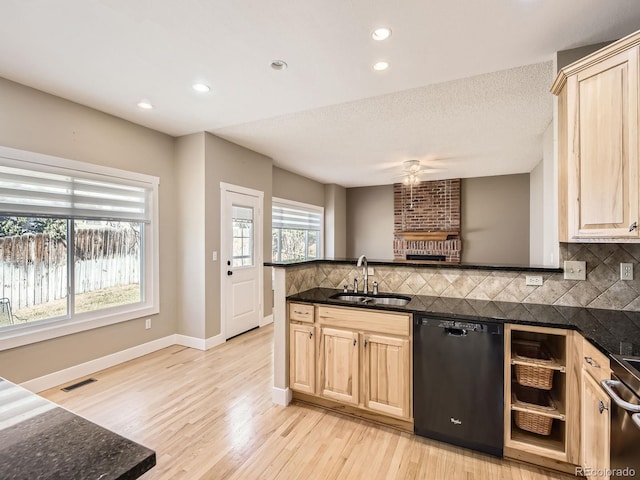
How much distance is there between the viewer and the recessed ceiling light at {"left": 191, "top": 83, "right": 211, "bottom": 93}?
9.16 feet

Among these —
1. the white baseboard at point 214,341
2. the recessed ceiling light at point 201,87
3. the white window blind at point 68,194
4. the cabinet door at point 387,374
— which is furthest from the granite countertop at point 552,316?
the white window blind at point 68,194

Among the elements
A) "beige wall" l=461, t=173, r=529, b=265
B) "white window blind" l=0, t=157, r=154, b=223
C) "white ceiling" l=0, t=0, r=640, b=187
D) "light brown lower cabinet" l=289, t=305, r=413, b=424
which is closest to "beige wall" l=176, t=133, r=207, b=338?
"white ceiling" l=0, t=0, r=640, b=187

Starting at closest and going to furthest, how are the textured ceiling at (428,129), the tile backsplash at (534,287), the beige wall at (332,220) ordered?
the tile backsplash at (534,287) → the textured ceiling at (428,129) → the beige wall at (332,220)

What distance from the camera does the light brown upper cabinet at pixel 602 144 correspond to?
5.48 feet

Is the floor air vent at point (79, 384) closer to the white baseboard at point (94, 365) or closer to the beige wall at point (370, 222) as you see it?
the white baseboard at point (94, 365)

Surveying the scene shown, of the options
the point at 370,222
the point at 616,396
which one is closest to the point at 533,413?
the point at 616,396

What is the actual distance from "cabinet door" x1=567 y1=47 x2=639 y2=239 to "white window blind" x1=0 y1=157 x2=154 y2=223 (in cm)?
409

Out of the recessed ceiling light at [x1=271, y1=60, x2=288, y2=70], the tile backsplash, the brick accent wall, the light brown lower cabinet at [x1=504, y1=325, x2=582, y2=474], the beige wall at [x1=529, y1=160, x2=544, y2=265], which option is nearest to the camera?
the light brown lower cabinet at [x1=504, y1=325, x2=582, y2=474]

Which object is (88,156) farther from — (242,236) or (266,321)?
(266,321)

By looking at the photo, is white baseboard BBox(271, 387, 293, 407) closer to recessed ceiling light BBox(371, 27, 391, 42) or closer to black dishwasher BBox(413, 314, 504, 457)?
black dishwasher BBox(413, 314, 504, 457)

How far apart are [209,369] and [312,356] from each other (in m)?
1.44

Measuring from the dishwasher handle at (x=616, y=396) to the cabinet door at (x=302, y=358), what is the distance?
5.73 feet

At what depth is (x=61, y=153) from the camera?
2955 millimetres

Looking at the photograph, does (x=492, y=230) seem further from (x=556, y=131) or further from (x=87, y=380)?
(x=87, y=380)
